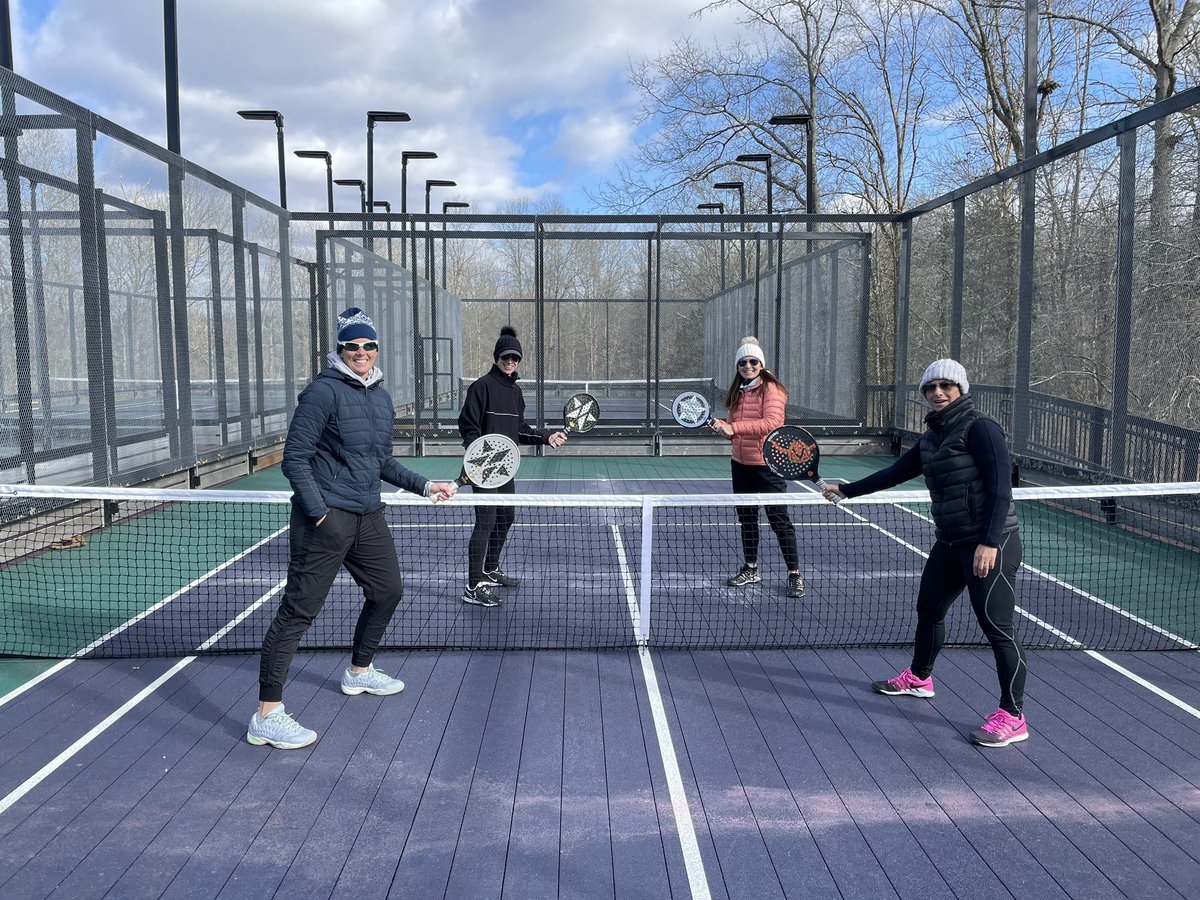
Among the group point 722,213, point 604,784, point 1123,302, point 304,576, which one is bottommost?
point 604,784

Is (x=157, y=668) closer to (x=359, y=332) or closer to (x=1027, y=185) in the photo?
(x=359, y=332)

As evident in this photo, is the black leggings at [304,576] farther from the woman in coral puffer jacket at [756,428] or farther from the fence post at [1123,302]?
the fence post at [1123,302]

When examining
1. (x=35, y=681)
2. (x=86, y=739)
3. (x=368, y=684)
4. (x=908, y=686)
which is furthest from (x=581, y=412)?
(x=86, y=739)

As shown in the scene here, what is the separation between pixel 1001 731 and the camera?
14.7 feet

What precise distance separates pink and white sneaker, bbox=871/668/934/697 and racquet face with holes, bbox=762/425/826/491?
143 centimetres

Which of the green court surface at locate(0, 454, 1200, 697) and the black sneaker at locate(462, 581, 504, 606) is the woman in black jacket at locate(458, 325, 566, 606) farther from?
the green court surface at locate(0, 454, 1200, 697)

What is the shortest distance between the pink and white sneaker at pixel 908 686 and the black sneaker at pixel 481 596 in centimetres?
297

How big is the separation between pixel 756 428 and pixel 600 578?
1.98m

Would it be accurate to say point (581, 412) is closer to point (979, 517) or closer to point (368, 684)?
point (368, 684)

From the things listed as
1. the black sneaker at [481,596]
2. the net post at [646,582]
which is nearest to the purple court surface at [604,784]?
the net post at [646,582]

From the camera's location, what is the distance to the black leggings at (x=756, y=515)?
6992mm

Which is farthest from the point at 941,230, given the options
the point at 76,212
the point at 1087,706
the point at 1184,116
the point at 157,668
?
the point at 157,668

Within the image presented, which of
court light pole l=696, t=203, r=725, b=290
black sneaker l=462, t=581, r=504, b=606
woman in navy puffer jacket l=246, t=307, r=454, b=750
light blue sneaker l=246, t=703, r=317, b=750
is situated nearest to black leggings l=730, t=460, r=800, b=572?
black sneaker l=462, t=581, r=504, b=606

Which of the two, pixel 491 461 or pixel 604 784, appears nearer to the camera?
pixel 604 784
